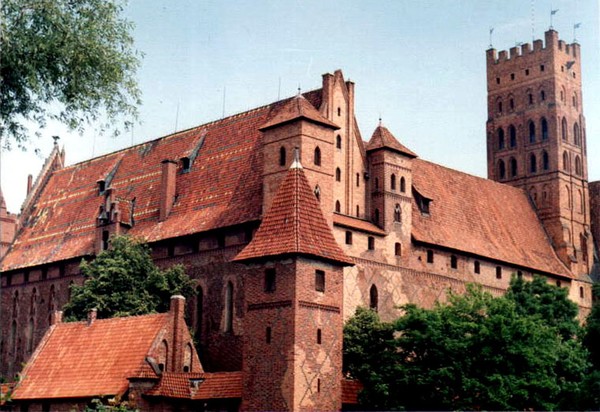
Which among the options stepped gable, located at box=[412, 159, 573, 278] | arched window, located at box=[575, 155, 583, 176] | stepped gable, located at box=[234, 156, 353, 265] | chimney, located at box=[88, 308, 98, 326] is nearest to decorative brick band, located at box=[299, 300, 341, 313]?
stepped gable, located at box=[234, 156, 353, 265]

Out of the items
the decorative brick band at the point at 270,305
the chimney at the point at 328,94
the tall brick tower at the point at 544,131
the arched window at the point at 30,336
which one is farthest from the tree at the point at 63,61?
the tall brick tower at the point at 544,131

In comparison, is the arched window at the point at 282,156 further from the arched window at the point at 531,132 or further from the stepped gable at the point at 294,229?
the arched window at the point at 531,132

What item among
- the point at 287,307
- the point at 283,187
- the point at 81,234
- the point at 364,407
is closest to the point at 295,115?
the point at 283,187

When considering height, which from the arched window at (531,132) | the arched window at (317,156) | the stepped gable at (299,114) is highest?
the arched window at (531,132)

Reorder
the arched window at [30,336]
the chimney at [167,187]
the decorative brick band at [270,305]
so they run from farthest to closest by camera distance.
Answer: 1. the arched window at [30,336]
2. the chimney at [167,187]
3. the decorative brick band at [270,305]

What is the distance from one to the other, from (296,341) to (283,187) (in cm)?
689

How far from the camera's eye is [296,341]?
3622 centimetres

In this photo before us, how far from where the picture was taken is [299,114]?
43375mm

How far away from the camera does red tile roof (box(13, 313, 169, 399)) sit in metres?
40.1

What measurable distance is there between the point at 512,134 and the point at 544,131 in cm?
238

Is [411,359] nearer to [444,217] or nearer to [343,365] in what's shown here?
[343,365]

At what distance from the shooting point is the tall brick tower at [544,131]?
2544 inches

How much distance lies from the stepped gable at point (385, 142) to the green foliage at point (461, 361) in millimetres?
9763

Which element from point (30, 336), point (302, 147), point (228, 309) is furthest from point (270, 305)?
point (30, 336)
